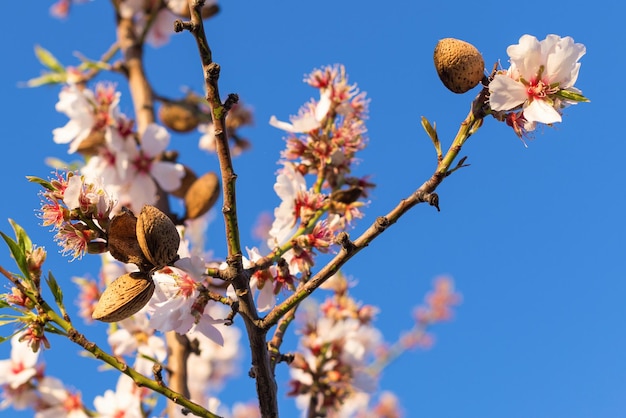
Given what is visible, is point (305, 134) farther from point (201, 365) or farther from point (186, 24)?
point (201, 365)

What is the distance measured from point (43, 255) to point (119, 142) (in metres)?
1.60

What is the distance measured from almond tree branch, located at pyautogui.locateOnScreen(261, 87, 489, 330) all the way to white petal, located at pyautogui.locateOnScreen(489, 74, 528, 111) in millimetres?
40

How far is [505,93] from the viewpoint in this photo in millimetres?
1657

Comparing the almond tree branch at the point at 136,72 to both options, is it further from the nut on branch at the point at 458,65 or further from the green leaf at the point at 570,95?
the green leaf at the point at 570,95

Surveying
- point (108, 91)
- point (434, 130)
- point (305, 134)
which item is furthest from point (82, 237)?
point (108, 91)

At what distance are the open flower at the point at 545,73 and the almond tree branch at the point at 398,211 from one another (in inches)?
5.2

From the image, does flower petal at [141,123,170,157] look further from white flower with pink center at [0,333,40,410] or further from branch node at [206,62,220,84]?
branch node at [206,62,220,84]

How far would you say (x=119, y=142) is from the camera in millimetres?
3289

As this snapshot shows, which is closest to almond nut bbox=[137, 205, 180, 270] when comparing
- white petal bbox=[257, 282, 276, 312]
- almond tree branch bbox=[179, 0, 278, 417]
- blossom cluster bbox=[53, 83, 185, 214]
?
almond tree branch bbox=[179, 0, 278, 417]

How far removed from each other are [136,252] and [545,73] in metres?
1.09

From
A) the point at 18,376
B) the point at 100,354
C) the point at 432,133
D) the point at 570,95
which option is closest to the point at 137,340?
the point at 18,376

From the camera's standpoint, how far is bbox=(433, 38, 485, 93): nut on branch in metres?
1.64

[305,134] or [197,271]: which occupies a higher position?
[305,134]

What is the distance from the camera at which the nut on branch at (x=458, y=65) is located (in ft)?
5.39
